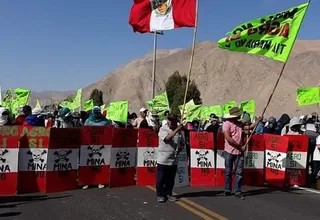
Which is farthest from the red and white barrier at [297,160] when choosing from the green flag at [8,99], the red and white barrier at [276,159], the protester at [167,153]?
the green flag at [8,99]

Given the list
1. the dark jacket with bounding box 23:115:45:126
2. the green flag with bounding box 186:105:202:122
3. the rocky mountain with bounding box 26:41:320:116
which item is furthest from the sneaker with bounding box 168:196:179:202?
the rocky mountain with bounding box 26:41:320:116

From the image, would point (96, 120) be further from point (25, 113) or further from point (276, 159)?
point (276, 159)

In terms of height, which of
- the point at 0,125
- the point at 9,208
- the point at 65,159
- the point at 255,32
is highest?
the point at 255,32

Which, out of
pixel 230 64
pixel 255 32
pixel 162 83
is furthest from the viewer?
pixel 162 83

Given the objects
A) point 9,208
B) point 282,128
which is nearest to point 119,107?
point 282,128

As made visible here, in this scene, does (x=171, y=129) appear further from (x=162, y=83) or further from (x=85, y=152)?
(x=162, y=83)

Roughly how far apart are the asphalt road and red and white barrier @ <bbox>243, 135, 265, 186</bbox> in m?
1.37

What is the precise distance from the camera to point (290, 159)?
12.7 metres

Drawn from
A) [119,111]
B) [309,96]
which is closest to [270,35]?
[119,111]

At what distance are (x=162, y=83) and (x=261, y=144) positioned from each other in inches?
4392

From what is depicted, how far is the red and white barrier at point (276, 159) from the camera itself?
1247 centimetres

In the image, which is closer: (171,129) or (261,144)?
(171,129)

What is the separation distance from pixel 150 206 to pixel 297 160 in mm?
5065

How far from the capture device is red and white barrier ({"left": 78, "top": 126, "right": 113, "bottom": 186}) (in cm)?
1125
